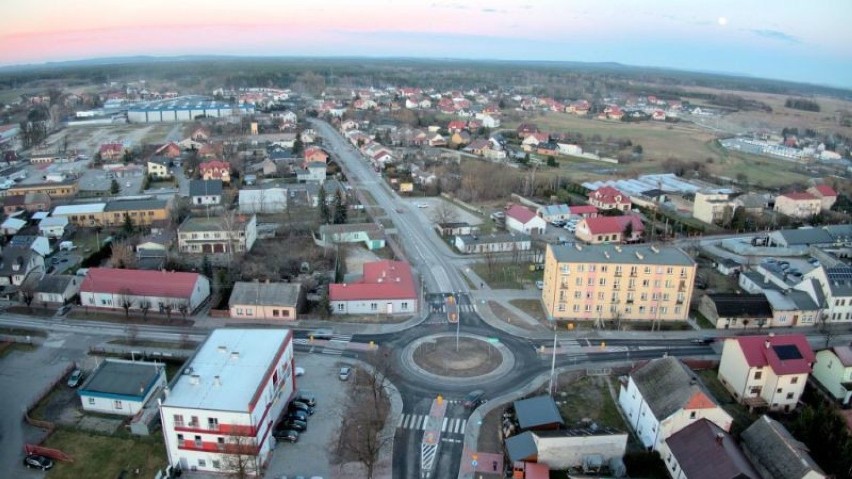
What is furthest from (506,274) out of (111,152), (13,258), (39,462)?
(111,152)

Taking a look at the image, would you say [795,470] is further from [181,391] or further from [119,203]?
[119,203]

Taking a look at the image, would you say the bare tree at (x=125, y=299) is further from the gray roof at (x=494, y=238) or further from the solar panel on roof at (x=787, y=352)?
the solar panel on roof at (x=787, y=352)

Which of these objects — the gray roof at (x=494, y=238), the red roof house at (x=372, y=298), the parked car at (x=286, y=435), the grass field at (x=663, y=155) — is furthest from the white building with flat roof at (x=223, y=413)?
the grass field at (x=663, y=155)

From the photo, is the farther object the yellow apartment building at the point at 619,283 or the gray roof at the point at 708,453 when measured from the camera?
the yellow apartment building at the point at 619,283

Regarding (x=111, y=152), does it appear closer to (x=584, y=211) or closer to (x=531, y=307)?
(x=584, y=211)

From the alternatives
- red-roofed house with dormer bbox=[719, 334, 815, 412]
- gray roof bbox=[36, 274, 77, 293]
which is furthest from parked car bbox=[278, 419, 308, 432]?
gray roof bbox=[36, 274, 77, 293]

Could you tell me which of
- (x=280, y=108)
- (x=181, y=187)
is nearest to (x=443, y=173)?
(x=181, y=187)
